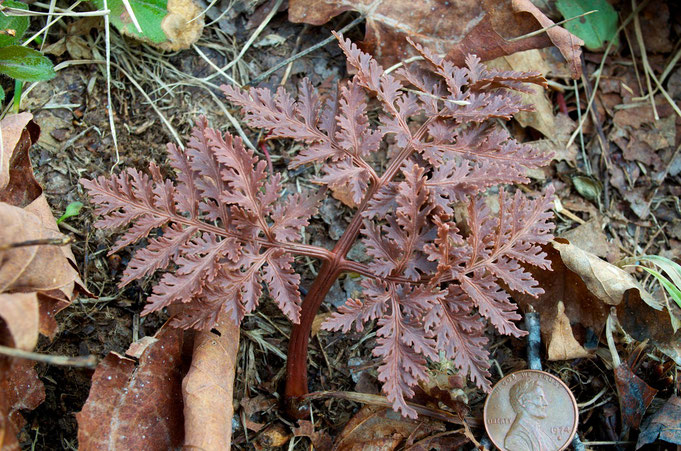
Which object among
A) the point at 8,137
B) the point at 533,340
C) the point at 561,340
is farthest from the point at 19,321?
the point at 561,340

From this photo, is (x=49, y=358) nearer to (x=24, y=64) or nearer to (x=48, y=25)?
(x=24, y=64)

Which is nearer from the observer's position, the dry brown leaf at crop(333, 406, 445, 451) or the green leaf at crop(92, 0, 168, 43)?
the dry brown leaf at crop(333, 406, 445, 451)

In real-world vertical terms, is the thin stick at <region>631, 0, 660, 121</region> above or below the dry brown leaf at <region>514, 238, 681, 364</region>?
above

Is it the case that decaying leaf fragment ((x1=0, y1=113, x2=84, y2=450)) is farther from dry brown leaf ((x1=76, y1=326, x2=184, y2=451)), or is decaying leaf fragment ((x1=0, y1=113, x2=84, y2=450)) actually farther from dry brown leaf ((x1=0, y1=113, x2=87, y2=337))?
dry brown leaf ((x1=76, y1=326, x2=184, y2=451))

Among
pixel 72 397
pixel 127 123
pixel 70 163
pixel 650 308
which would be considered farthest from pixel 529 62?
pixel 72 397

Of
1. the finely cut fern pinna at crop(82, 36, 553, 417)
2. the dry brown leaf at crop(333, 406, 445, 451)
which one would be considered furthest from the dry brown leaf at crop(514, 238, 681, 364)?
the dry brown leaf at crop(333, 406, 445, 451)

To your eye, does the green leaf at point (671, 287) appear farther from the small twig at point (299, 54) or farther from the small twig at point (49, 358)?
the small twig at point (49, 358)

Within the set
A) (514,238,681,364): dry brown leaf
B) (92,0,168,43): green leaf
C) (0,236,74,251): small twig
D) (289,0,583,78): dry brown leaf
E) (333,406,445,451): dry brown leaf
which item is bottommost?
(333,406,445,451): dry brown leaf
